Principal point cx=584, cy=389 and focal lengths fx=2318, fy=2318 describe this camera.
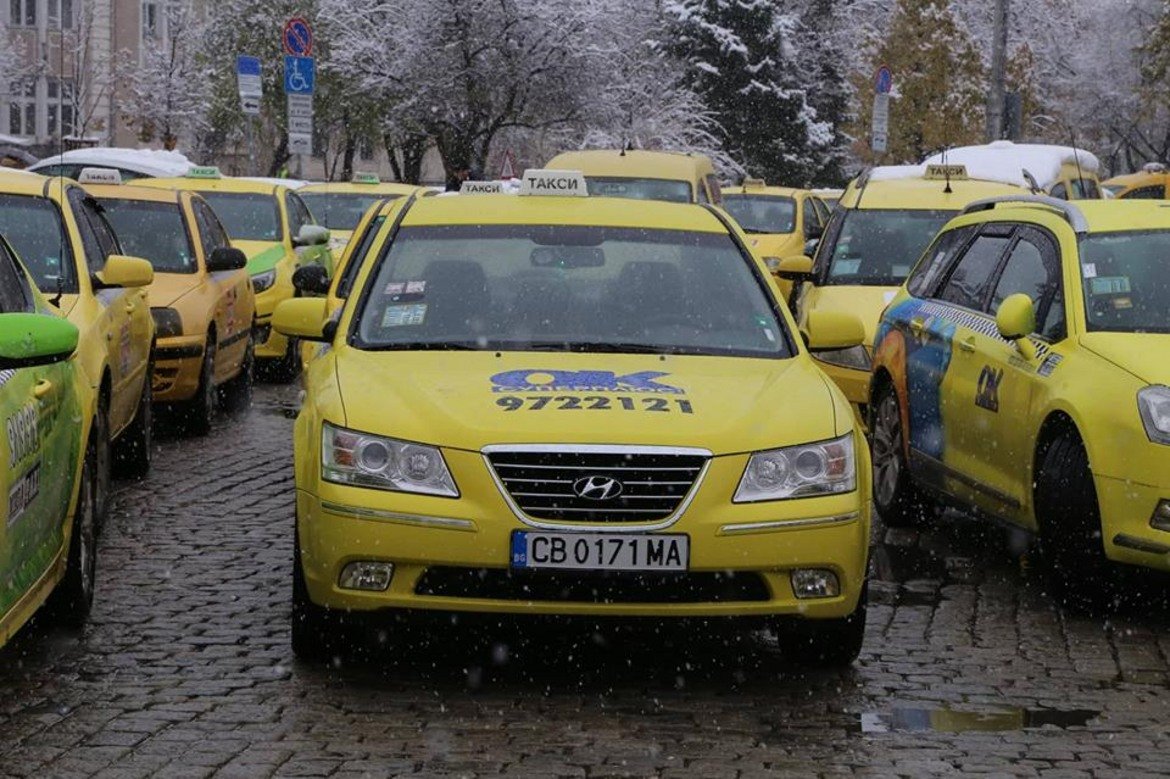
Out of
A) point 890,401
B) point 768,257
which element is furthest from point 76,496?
point 768,257

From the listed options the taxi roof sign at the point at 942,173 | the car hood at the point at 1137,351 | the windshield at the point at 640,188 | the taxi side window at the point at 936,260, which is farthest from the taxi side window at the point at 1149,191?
the car hood at the point at 1137,351

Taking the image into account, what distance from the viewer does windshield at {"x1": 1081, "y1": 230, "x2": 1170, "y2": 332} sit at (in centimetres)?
912

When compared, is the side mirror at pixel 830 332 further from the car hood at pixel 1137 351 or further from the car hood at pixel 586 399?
the car hood at pixel 1137 351

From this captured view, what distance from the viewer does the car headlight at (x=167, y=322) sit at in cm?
1437

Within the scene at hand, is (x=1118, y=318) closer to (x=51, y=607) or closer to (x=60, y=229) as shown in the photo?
(x=51, y=607)

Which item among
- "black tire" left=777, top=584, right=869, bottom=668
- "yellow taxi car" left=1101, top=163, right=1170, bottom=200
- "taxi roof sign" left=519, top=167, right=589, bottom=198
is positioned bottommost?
"yellow taxi car" left=1101, top=163, right=1170, bottom=200

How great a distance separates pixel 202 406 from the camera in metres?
14.8

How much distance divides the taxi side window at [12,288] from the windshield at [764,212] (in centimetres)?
1944

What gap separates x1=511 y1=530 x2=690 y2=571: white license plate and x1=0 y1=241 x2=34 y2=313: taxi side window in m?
1.95

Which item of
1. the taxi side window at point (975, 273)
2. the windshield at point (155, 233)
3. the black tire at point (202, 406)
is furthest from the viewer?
the windshield at point (155, 233)

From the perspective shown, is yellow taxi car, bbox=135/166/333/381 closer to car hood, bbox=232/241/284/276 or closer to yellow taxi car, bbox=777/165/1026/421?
car hood, bbox=232/241/284/276

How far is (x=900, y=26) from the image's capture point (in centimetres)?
6650

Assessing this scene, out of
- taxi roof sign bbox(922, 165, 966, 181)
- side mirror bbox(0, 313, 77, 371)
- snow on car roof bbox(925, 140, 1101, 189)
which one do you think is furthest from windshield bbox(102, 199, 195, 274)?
snow on car roof bbox(925, 140, 1101, 189)

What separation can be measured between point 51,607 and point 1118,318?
424 cm
